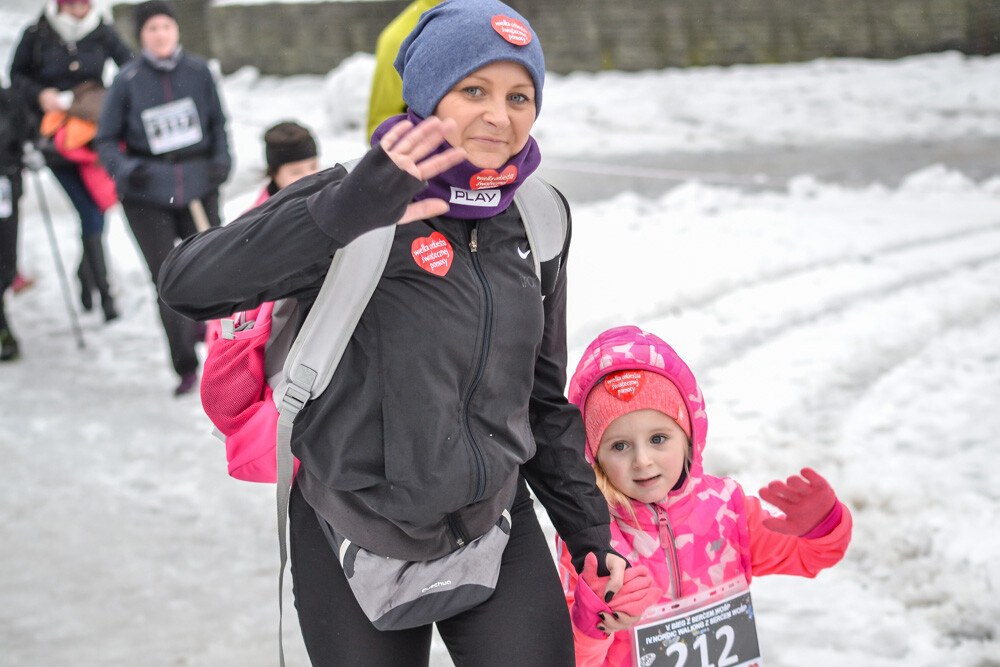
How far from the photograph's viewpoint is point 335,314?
77.7 inches

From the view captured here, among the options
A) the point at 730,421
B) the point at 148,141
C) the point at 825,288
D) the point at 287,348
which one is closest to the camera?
the point at 287,348

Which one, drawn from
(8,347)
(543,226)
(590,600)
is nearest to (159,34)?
(8,347)

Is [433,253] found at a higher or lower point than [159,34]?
higher

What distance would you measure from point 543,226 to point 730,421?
3.17 meters

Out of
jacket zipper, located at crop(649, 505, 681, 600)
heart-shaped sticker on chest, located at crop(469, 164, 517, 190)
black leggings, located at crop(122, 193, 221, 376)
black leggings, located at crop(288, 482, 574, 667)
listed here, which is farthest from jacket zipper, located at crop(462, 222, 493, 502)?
black leggings, located at crop(122, 193, 221, 376)

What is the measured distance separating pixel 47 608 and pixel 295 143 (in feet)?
7.29

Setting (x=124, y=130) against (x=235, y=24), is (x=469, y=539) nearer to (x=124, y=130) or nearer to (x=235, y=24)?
(x=124, y=130)

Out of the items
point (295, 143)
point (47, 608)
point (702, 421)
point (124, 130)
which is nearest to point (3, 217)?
point (124, 130)

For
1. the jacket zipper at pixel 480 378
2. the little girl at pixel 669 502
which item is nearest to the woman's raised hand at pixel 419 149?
the jacket zipper at pixel 480 378

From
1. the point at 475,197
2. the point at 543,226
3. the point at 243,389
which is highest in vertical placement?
the point at 475,197

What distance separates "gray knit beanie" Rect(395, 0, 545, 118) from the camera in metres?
1.99

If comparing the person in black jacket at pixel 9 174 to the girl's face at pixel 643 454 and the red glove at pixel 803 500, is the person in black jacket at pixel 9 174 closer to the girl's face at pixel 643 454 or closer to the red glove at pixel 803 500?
the girl's face at pixel 643 454

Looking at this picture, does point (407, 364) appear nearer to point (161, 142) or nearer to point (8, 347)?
point (161, 142)

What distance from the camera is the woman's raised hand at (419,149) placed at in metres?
1.75
